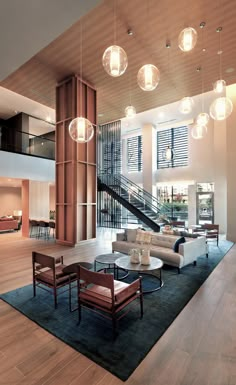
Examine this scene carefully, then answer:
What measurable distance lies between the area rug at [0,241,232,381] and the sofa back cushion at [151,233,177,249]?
1238 mm

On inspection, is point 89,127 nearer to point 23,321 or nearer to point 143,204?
point 23,321

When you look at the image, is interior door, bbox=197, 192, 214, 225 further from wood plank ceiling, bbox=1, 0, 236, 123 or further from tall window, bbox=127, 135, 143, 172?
wood plank ceiling, bbox=1, 0, 236, 123

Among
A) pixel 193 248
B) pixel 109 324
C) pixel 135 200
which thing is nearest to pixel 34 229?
pixel 135 200

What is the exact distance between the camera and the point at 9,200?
12977 millimetres

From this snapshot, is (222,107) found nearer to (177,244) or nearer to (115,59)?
(115,59)

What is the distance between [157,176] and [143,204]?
321 centimetres

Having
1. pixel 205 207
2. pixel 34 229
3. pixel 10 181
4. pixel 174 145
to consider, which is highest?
pixel 174 145

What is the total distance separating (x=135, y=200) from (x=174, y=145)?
459cm

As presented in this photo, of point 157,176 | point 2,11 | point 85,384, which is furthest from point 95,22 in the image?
point 157,176

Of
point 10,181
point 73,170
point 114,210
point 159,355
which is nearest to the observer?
point 159,355

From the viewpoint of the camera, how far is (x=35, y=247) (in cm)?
700

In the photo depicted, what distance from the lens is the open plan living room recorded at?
7.26 feet

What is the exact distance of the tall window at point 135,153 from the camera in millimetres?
14421

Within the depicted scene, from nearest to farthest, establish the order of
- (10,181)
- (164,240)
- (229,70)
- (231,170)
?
(164,240)
(229,70)
(231,170)
(10,181)
